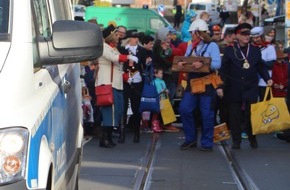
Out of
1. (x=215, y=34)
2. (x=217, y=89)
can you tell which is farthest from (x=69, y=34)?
(x=215, y=34)

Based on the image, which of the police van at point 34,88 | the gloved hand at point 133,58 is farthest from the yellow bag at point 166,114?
the police van at point 34,88

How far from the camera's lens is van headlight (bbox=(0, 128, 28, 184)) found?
3.91m

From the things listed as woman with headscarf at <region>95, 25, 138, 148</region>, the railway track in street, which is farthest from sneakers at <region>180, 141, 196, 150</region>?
woman with headscarf at <region>95, 25, 138, 148</region>

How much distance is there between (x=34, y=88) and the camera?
14.3 ft

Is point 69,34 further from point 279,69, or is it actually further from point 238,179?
point 279,69

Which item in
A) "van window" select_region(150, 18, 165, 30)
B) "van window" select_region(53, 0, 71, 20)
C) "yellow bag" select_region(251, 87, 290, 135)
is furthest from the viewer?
"van window" select_region(150, 18, 165, 30)

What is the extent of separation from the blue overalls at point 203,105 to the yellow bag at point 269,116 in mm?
747

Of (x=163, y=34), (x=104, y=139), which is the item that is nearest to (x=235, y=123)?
(x=104, y=139)

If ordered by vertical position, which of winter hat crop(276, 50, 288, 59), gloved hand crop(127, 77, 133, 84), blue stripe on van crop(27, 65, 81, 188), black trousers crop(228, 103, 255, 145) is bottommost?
black trousers crop(228, 103, 255, 145)

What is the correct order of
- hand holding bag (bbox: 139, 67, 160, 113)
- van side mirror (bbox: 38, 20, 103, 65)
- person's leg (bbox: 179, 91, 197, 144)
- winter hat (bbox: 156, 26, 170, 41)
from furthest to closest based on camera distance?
winter hat (bbox: 156, 26, 170, 41), hand holding bag (bbox: 139, 67, 160, 113), person's leg (bbox: 179, 91, 197, 144), van side mirror (bbox: 38, 20, 103, 65)

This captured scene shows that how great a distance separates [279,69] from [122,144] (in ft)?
10.9

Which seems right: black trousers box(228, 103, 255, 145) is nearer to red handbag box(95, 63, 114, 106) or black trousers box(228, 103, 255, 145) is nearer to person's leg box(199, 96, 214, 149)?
person's leg box(199, 96, 214, 149)

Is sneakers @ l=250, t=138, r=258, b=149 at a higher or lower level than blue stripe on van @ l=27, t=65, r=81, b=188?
lower

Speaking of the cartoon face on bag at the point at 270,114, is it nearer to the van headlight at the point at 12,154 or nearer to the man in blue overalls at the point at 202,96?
the man in blue overalls at the point at 202,96
